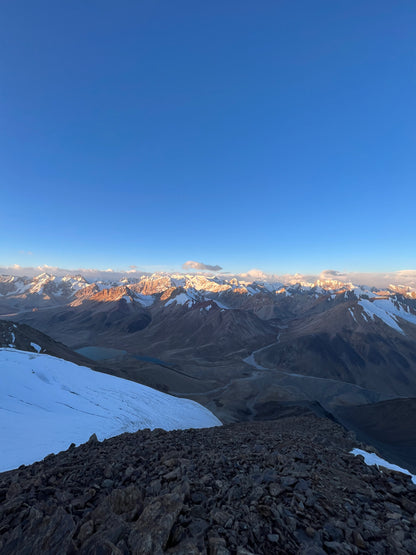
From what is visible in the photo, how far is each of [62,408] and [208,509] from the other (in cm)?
1742

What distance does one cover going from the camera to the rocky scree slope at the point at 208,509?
4.37 m

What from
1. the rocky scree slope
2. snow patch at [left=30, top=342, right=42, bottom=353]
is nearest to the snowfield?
the rocky scree slope

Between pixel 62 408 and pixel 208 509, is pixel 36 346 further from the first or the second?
pixel 208 509

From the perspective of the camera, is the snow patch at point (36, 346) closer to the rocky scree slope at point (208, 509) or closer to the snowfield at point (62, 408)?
the snowfield at point (62, 408)

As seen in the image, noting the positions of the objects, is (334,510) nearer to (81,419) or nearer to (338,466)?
(338,466)

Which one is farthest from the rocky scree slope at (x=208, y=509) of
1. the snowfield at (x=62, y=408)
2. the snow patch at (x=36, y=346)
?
the snow patch at (x=36, y=346)

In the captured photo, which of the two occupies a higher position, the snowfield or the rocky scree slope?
the rocky scree slope

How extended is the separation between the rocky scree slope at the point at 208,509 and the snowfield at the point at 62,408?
5.03 meters

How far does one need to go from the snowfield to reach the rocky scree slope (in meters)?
5.03

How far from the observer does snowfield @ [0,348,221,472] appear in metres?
12.7

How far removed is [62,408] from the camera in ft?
60.4

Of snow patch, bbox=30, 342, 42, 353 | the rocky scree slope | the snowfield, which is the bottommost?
snow patch, bbox=30, 342, 42, 353

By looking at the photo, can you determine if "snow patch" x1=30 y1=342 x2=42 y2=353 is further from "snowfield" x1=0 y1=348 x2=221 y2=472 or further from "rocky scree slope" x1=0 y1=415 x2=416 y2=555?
"rocky scree slope" x1=0 y1=415 x2=416 y2=555

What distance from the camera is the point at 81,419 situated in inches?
667
